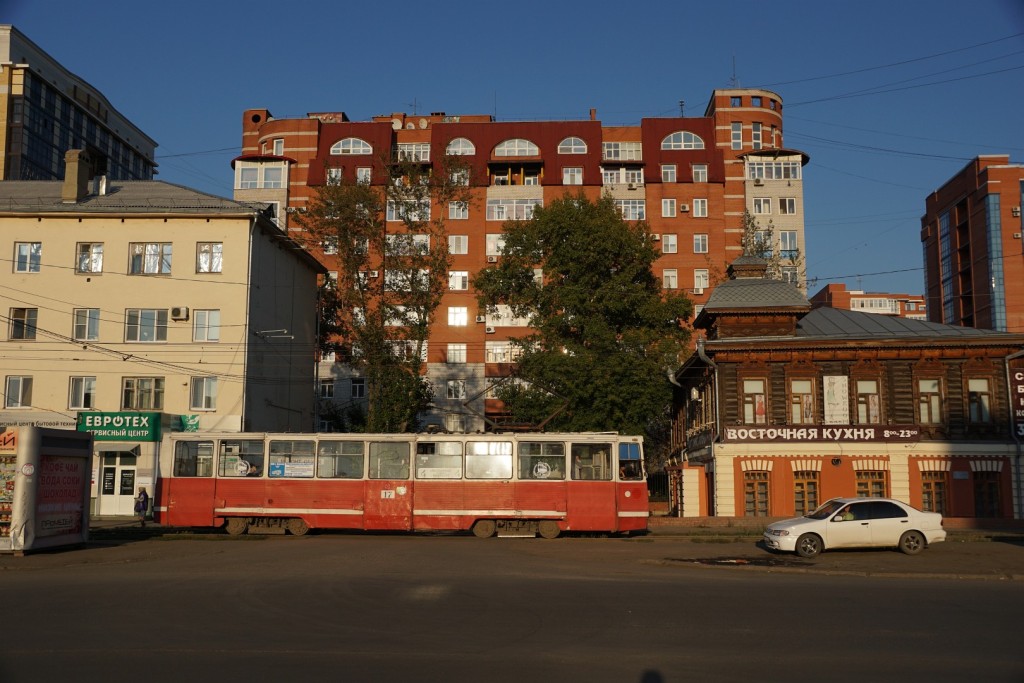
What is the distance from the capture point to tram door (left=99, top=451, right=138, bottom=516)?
137ft

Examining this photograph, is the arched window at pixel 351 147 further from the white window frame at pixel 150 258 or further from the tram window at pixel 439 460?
the tram window at pixel 439 460

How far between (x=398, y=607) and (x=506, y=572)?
5.40 m

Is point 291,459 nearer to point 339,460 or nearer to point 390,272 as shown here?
point 339,460

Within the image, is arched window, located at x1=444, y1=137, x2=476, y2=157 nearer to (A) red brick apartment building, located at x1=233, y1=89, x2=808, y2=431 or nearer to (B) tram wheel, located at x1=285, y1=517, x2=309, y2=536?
(A) red brick apartment building, located at x1=233, y1=89, x2=808, y2=431

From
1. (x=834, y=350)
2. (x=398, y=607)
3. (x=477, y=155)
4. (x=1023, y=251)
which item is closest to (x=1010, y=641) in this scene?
(x=398, y=607)

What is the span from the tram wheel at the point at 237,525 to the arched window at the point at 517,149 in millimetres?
45971

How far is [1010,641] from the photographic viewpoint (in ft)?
37.1

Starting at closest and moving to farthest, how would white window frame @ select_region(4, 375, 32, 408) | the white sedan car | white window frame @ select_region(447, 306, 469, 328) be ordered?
the white sedan car < white window frame @ select_region(4, 375, 32, 408) < white window frame @ select_region(447, 306, 469, 328)

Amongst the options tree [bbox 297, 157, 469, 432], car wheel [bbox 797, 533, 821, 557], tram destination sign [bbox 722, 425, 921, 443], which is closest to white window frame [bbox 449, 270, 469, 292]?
tree [bbox 297, 157, 469, 432]

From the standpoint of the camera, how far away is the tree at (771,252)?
2379 inches

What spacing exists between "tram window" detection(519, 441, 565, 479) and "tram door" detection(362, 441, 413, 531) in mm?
3684

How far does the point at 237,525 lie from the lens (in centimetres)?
3033

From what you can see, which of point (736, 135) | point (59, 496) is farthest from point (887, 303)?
point (59, 496)

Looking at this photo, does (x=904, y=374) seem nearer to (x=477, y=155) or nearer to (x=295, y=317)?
(x=295, y=317)
